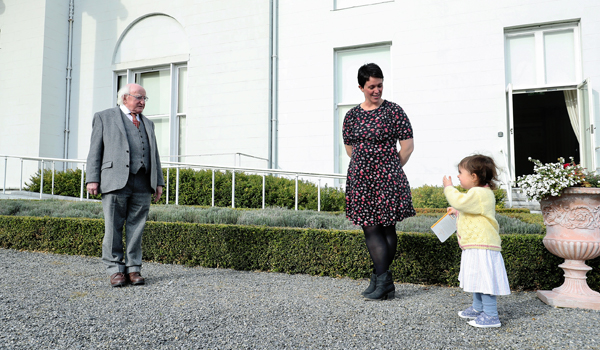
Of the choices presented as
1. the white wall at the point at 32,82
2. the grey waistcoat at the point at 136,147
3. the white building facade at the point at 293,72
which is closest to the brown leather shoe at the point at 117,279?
the grey waistcoat at the point at 136,147

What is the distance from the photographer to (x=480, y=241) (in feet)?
8.18

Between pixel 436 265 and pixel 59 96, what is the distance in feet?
37.9

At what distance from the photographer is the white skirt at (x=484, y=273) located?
7.90 feet

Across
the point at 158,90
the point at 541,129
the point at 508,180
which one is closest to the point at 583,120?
the point at 508,180

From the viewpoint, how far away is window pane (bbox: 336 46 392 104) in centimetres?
921

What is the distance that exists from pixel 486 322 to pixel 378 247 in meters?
0.81

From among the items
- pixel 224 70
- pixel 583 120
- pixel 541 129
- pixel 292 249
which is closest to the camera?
pixel 292 249

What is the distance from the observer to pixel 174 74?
35.1 feet

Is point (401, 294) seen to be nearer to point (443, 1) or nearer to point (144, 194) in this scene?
point (144, 194)

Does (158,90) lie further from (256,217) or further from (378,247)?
(378,247)

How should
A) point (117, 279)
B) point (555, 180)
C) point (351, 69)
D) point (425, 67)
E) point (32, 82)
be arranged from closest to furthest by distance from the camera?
point (555, 180), point (117, 279), point (425, 67), point (351, 69), point (32, 82)

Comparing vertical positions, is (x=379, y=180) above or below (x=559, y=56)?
below

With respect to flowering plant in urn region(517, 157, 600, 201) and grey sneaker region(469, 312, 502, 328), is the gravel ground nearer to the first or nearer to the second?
grey sneaker region(469, 312, 502, 328)

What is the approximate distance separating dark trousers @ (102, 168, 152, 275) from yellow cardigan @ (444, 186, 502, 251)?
249 centimetres
